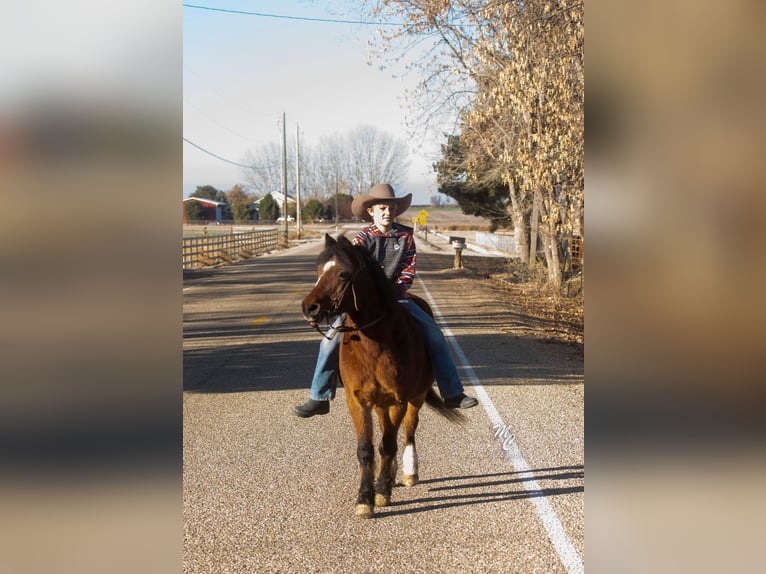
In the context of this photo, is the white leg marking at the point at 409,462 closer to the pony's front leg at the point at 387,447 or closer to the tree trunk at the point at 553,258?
the pony's front leg at the point at 387,447

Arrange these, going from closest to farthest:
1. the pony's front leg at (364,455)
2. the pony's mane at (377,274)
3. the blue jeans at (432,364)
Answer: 1. the pony's mane at (377,274)
2. the pony's front leg at (364,455)
3. the blue jeans at (432,364)

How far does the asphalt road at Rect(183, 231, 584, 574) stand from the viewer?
423 cm

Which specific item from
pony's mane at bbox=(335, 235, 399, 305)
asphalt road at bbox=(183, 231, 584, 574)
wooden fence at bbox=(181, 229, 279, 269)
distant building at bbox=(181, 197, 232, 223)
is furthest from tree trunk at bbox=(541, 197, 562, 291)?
distant building at bbox=(181, 197, 232, 223)

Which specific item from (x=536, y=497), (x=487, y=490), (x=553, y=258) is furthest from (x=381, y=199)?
(x=553, y=258)

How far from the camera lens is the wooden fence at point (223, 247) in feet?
105

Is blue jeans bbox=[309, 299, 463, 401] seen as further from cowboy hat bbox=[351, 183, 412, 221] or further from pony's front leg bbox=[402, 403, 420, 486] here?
cowboy hat bbox=[351, 183, 412, 221]

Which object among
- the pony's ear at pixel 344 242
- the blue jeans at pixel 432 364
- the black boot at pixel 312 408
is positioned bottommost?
the black boot at pixel 312 408

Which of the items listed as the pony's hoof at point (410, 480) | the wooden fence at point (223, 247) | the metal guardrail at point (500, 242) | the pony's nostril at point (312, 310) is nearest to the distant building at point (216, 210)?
the wooden fence at point (223, 247)
